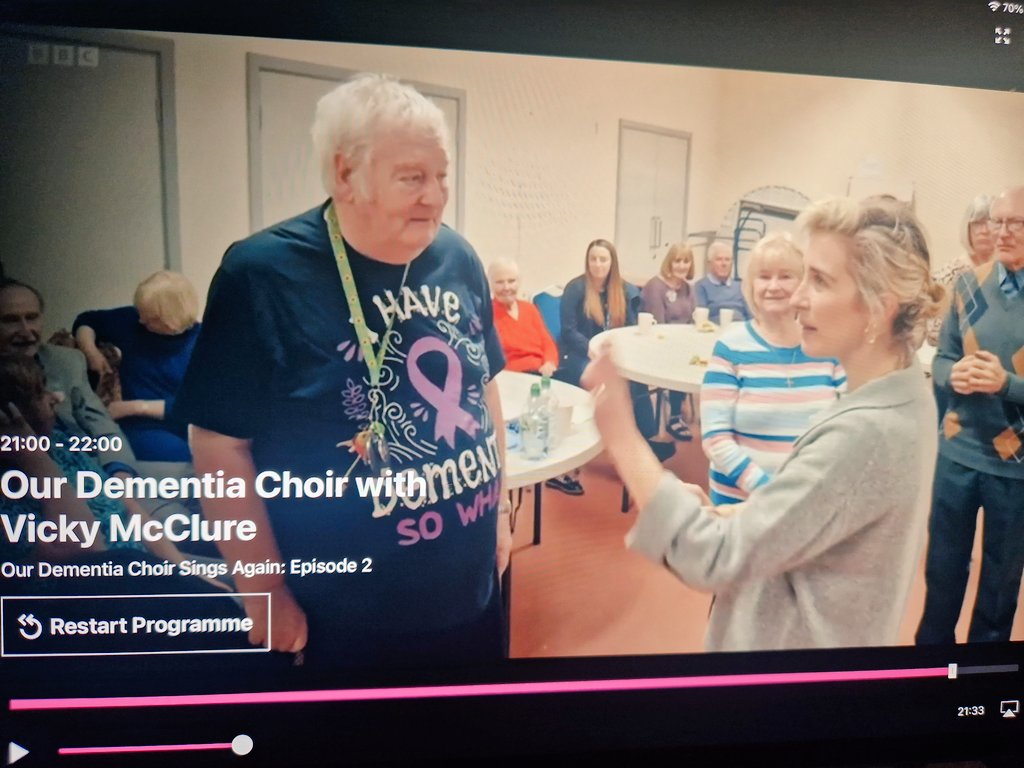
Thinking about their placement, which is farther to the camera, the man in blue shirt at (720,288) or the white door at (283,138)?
the man in blue shirt at (720,288)

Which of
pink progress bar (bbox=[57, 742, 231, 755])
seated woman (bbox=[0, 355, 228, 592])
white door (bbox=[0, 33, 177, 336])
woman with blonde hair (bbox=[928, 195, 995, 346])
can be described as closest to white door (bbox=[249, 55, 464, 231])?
white door (bbox=[0, 33, 177, 336])

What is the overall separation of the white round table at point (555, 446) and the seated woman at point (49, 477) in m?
0.51

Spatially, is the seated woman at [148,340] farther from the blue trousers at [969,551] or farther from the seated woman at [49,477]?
the blue trousers at [969,551]

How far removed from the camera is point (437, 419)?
1.03 meters

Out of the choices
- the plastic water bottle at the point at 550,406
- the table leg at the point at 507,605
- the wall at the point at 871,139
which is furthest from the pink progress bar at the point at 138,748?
the wall at the point at 871,139

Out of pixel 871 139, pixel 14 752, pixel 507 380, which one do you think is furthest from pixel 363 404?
pixel 871 139

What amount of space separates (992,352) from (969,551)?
34 centimetres

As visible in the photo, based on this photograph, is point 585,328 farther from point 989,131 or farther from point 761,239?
point 989,131

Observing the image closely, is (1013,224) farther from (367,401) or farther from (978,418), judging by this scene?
(367,401)

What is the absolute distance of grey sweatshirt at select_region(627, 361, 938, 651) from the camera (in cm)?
108

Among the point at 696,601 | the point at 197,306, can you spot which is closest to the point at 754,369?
the point at 696,601

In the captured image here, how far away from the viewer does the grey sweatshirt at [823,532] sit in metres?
1.08

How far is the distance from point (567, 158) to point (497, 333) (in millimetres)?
287

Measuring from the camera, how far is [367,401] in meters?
1.01
